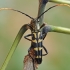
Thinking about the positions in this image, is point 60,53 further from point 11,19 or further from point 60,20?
point 11,19

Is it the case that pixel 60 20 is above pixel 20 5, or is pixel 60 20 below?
below

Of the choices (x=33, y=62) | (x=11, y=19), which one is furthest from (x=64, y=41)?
(x=33, y=62)

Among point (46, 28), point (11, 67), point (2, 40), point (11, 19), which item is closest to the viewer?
point (46, 28)

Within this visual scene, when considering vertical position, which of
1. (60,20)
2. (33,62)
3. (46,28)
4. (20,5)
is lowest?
(33,62)

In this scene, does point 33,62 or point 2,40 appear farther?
point 2,40

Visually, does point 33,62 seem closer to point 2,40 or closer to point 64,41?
point 2,40

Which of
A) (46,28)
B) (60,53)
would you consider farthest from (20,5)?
(46,28)

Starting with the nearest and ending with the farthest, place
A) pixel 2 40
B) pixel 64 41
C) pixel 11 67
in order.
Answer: pixel 11 67, pixel 2 40, pixel 64 41
